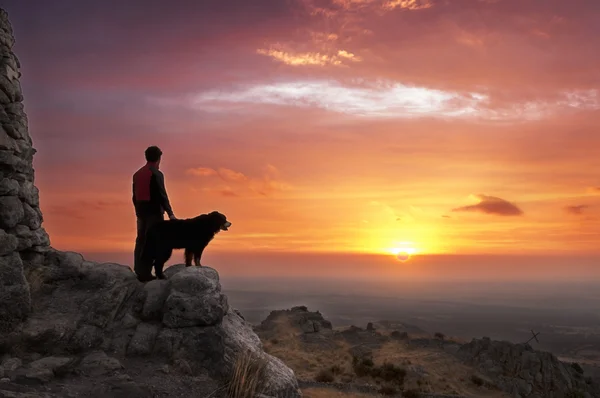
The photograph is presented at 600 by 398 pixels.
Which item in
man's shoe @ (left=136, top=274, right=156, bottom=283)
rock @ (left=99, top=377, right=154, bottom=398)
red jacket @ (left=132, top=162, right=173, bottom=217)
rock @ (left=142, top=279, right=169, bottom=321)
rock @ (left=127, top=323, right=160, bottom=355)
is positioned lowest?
rock @ (left=99, top=377, right=154, bottom=398)

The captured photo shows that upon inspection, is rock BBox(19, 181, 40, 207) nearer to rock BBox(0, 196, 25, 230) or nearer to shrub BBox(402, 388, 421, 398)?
rock BBox(0, 196, 25, 230)

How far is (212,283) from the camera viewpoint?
12195 millimetres

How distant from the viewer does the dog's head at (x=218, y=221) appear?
12.9 meters

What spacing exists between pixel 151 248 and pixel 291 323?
40.3m

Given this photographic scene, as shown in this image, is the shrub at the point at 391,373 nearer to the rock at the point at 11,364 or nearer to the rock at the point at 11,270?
the rock at the point at 11,270

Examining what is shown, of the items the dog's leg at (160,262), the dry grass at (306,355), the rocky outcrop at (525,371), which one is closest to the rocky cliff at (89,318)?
the dog's leg at (160,262)

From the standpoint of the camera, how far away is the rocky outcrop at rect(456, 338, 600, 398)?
115 feet

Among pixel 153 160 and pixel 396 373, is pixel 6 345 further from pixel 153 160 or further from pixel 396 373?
pixel 396 373

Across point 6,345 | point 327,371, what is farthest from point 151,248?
point 327,371

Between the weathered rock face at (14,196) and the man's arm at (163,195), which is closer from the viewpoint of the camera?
the weathered rock face at (14,196)

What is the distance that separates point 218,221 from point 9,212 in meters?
5.12

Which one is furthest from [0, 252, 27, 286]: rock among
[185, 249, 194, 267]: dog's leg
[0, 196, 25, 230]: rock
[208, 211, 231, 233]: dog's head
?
[208, 211, 231, 233]: dog's head

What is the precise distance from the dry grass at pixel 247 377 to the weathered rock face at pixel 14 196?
5092mm

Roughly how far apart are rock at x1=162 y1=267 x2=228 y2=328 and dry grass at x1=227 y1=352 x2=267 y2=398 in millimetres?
1296
